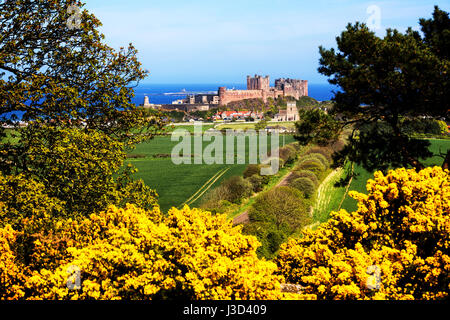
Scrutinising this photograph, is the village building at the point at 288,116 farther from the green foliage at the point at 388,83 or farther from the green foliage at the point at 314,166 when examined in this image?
the green foliage at the point at 388,83

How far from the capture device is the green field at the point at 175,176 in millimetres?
45562

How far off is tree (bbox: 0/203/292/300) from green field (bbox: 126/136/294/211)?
29.3 m

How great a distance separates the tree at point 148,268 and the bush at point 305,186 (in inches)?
1110

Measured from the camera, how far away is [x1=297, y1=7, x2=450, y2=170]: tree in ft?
52.5

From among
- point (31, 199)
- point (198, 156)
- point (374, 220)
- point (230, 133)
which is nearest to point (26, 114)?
point (31, 199)

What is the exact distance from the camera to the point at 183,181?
5347 centimetres

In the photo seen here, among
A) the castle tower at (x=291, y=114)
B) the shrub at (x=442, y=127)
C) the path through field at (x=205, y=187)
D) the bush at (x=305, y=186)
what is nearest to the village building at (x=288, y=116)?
the castle tower at (x=291, y=114)

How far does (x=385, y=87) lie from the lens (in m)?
17.0

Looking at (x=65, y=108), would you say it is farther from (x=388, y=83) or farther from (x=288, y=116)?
(x=288, y=116)

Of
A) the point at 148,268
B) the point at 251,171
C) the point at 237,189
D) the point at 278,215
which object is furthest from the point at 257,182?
the point at 148,268

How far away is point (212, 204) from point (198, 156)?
35.5m

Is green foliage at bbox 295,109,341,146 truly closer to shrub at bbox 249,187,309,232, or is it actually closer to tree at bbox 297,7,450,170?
tree at bbox 297,7,450,170

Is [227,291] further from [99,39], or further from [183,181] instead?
[183,181]
